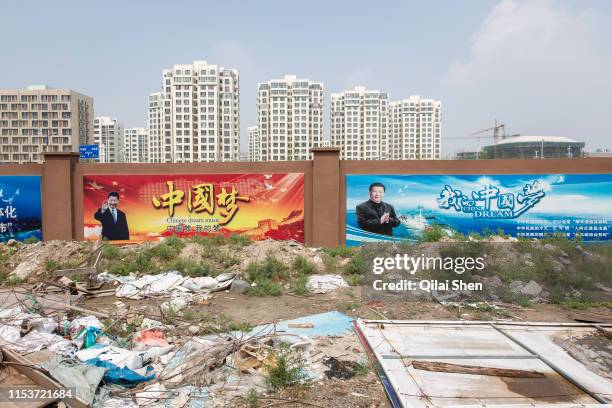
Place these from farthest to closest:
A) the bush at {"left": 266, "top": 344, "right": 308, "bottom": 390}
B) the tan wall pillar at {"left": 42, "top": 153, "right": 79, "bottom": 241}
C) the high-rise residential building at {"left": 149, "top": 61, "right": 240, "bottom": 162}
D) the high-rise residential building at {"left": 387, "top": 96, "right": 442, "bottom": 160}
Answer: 1. the high-rise residential building at {"left": 387, "top": 96, "right": 442, "bottom": 160}
2. the high-rise residential building at {"left": 149, "top": 61, "right": 240, "bottom": 162}
3. the tan wall pillar at {"left": 42, "top": 153, "right": 79, "bottom": 241}
4. the bush at {"left": 266, "top": 344, "right": 308, "bottom": 390}

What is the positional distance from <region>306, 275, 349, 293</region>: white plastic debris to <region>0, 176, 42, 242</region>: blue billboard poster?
1175 centimetres

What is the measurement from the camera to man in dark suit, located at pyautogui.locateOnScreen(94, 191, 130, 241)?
53.7 feet

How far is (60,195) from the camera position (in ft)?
53.7

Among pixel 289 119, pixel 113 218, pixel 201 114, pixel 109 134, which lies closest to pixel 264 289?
pixel 113 218

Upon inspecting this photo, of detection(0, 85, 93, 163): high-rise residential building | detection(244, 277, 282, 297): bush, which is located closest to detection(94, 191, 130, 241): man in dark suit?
detection(244, 277, 282, 297): bush

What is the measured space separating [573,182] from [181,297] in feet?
45.4

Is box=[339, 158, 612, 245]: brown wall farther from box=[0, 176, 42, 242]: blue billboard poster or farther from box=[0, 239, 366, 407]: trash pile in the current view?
box=[0, 176, 42, 242]: blue billboard poster

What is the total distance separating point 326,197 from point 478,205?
5444 millimetres

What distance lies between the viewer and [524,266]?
10633 millimetres

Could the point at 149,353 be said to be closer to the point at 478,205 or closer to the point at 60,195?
the point at 60,195

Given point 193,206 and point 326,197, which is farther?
point 193,206

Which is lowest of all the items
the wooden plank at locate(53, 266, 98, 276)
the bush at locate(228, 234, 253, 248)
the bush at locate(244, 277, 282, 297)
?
the bush at locate(244, 277, 282, 297)

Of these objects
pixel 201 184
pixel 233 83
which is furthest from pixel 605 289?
pixel 233 83

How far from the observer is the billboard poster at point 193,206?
1590cm
